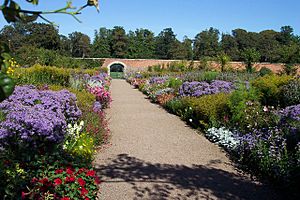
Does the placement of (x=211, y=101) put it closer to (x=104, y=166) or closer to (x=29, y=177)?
(x=104, y=166)

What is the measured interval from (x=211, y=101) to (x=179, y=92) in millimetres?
4536

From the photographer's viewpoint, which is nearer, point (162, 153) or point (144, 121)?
point (162, 153)

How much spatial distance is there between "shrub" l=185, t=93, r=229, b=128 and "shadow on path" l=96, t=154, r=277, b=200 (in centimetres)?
275

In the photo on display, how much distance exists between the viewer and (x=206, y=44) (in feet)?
223

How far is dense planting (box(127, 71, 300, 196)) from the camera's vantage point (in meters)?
5.01

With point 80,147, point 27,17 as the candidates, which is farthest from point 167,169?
point 27,17

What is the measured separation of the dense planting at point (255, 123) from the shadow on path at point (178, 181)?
0.47m

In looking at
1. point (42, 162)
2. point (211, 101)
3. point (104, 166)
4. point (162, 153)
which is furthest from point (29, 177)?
point (211, 101)

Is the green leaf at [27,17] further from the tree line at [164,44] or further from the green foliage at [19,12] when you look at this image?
the tree line at [164,44]

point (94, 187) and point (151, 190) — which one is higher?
point (94, 187)

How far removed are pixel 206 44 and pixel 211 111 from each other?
6186 cm

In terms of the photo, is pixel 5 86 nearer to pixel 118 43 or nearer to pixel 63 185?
pixel 63 185

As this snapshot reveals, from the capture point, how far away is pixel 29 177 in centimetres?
352

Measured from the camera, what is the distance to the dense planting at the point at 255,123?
16.4ft
